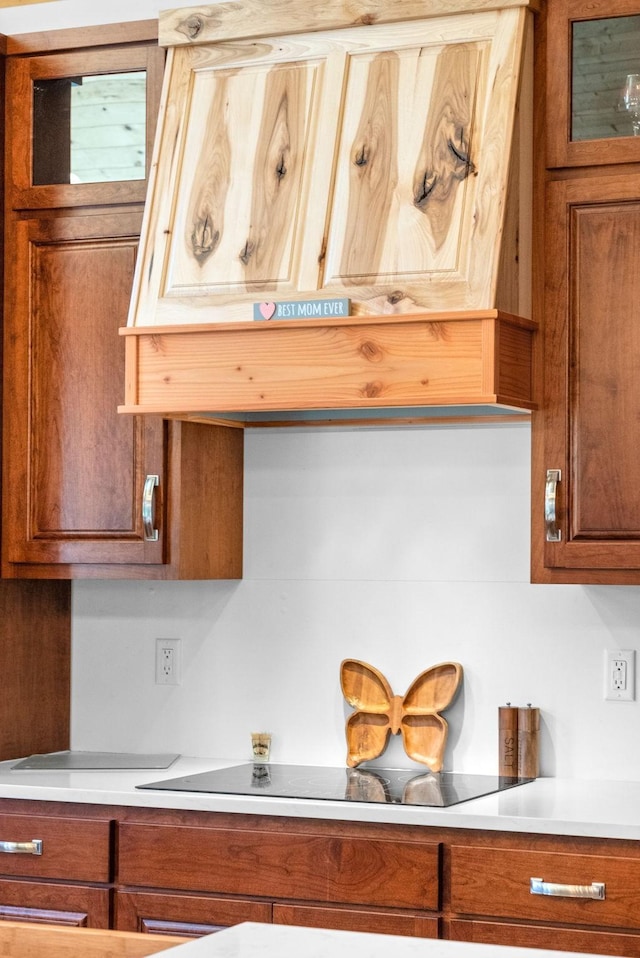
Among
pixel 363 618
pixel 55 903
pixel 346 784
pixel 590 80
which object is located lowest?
pixel 55 903

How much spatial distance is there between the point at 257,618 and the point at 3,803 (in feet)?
2.52

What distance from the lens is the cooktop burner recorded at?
2740 mm

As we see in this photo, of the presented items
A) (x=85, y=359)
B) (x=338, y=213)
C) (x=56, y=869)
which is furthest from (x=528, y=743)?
(x=85, y=359)

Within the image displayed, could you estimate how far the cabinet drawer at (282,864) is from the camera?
2.58 metres

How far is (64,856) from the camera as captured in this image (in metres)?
2.88

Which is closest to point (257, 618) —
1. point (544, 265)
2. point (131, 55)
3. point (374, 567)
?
point (374, 567)

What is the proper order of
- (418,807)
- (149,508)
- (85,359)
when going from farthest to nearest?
(85,359)
(149,508)
(418,807)

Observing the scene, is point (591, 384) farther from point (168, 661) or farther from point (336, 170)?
point (168, 661)

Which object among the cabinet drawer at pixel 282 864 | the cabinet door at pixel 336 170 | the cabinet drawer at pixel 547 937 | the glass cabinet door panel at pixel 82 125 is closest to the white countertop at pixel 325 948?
the cabinet drawer at pixel 547 937

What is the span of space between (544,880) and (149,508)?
4.01 feet

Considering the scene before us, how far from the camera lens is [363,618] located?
3.26 meters

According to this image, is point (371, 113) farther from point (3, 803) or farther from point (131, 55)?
point (3, 803)

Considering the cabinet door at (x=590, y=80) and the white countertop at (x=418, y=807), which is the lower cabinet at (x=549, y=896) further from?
the cabinet door at (x=590, y=80)

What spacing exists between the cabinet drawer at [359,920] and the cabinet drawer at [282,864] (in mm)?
20
